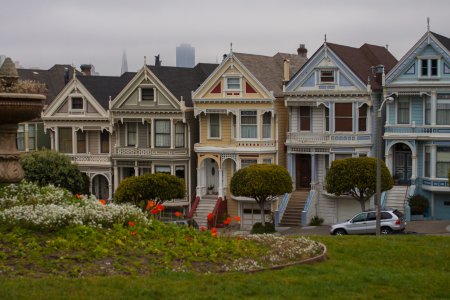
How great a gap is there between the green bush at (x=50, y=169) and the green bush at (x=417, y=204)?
21.0 m

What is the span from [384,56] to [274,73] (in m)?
7.96

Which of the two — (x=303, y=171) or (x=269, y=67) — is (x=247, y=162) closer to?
(x=303, y=171)

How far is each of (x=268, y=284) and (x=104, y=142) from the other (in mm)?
39238

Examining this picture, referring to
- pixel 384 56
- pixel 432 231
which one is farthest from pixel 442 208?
pixel 384 56

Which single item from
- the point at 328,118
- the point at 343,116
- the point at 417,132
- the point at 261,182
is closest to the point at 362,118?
the point at 343,116

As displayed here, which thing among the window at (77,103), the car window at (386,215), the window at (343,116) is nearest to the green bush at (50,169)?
the window at (77,103)

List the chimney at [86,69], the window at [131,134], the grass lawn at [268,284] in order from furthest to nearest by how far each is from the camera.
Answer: the chimney at [86,69], the window at [131,134], the grass lawn at [268,284]

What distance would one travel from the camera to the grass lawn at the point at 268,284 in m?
16.2

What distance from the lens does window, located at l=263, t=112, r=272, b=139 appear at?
165 ft

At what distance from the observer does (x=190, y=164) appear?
52.7 m

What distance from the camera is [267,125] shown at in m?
50.2

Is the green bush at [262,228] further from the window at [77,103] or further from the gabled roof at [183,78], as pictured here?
the window at [77,103]

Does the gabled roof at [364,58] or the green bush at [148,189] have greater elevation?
the gabled roof at [364,58]

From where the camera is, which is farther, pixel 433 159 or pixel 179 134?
pixel 179 134
